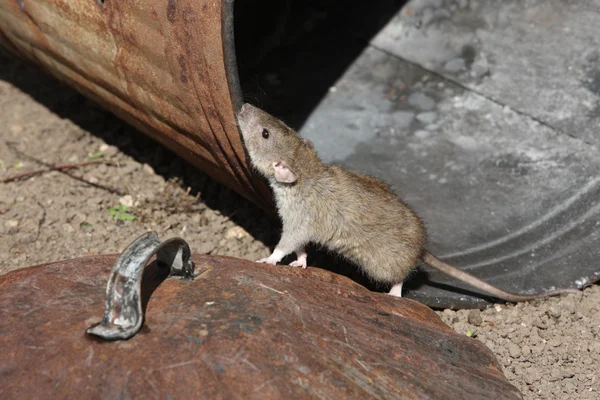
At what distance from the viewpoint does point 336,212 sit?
4.20 metres

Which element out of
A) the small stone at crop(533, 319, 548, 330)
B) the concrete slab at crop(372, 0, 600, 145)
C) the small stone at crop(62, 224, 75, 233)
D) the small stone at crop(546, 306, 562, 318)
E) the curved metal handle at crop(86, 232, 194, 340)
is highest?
the concrete slab at crop(372, 0, 600, 145)

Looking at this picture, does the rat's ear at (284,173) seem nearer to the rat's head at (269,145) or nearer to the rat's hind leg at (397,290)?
the rat's head at (269,145)

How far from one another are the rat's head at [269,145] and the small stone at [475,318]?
1.39 meters

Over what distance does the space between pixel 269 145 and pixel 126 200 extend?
5.13 feet

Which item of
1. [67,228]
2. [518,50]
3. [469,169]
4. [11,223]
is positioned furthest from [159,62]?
[518,50]

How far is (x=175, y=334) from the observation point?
2596mm

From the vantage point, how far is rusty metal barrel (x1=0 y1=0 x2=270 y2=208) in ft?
11.8

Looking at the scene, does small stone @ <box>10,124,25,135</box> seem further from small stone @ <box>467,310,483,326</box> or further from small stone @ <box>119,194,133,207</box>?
small stone @ <box>467,310,483,326</box>

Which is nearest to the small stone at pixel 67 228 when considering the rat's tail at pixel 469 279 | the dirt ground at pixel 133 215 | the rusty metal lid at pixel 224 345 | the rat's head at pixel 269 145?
the dirt ground at pixel 133 215

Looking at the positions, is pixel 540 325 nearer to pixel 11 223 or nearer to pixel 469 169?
pixel 469 169

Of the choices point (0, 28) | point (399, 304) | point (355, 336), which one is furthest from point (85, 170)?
point (355, 336)

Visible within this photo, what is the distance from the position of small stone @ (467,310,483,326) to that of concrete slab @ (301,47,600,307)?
0.08 metres

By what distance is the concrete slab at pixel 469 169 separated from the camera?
471 centimetres

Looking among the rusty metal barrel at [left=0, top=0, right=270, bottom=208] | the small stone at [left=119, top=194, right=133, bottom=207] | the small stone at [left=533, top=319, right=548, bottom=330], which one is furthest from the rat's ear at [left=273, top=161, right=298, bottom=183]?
the small stone at [left=533, top=319, right=548, bottom=330]
